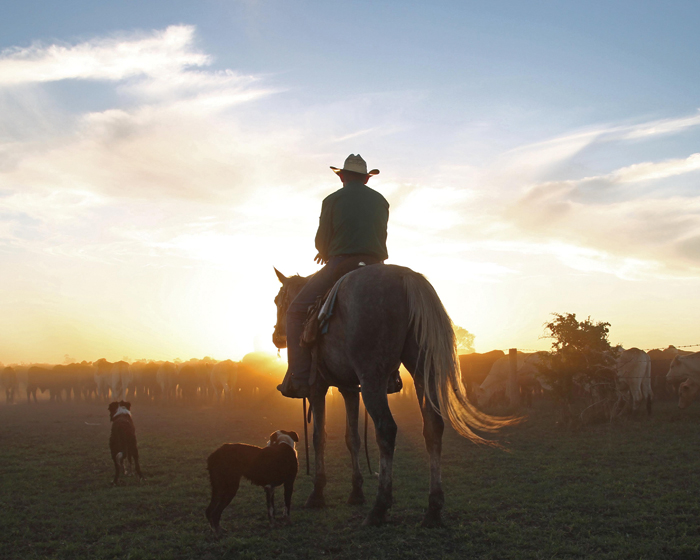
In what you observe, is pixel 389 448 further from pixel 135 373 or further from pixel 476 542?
pixel 135 373

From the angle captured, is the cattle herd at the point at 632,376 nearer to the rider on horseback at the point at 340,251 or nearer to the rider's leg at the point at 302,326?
the rider on horseback at the point at 340,251

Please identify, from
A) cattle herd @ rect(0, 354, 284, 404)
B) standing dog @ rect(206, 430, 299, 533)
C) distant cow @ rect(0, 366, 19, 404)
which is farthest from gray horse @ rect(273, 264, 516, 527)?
distant cow @ rect(0, 366, 19, 404)

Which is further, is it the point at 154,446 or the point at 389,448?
the point at 154,446

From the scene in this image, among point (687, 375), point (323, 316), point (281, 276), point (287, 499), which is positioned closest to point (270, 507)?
point (287, 499)

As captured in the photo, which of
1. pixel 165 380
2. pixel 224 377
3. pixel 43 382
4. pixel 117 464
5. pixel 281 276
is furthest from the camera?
pixel 43 382

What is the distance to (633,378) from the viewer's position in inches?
582

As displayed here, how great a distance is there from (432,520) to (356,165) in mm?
4221

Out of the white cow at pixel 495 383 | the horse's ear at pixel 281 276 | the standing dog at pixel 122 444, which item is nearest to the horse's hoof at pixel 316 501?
the horse's ear at pixel 281 276

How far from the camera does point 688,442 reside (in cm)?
1032

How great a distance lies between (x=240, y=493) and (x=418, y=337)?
12.6 feet

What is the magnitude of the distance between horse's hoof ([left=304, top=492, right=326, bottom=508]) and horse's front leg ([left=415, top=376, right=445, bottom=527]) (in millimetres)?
1663

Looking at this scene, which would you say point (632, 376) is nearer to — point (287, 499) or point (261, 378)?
point (287, 499)

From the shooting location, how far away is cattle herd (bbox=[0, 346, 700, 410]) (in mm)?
16031

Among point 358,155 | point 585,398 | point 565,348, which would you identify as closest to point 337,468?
point 358,155
